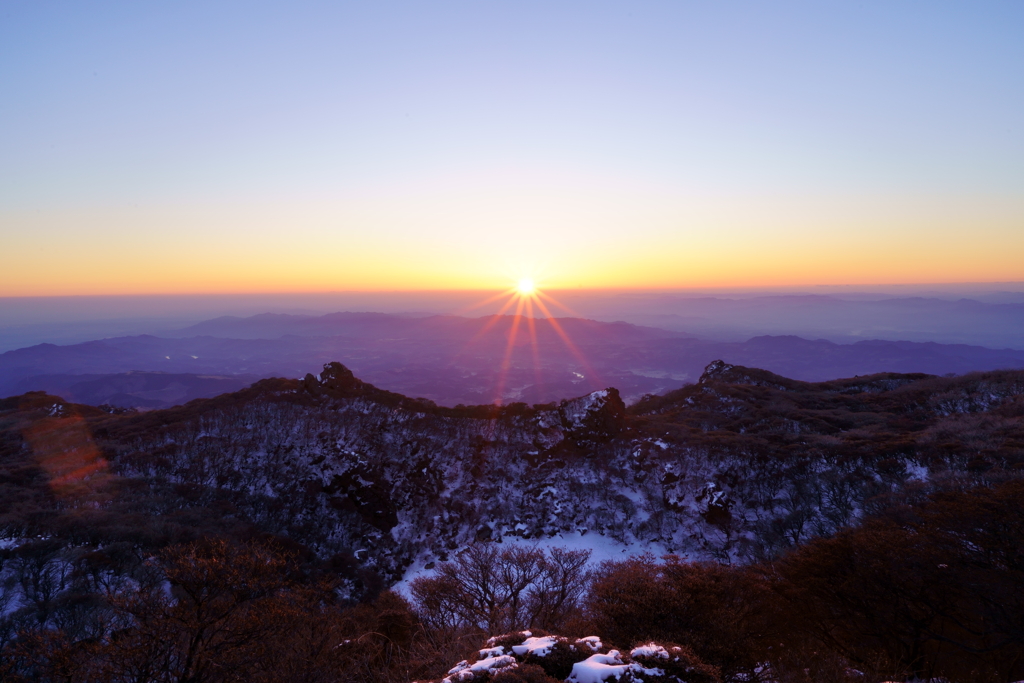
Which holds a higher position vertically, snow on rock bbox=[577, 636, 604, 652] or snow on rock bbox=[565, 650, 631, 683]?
snow on rock bbox=[565, 650, 631, 683]

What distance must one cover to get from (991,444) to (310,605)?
52.2 meters

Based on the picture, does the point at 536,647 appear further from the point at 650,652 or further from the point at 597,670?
the point at 650,652

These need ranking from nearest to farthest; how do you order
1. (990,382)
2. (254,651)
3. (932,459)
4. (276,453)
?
(254,651) < (932,459) < (276,453) < (990,382)

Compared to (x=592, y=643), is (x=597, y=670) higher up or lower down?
higher up

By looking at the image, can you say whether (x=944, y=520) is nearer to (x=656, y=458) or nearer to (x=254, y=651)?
(x=656, y=458)

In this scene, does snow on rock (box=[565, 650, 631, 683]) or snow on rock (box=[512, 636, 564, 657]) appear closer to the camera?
snow on rock (box=[565, 650, 631, 683])

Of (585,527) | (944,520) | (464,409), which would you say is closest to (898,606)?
(944,520)

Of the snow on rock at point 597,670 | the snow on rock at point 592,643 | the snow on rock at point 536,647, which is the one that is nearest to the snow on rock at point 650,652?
the snow on rock at point 597,670

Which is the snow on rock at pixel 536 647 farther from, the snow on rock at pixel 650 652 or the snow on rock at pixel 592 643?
the snow on rock at pixel 650 652

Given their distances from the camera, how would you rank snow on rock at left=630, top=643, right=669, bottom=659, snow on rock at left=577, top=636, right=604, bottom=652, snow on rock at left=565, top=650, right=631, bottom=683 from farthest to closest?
snow on rock at left=577, top=636, right=604, bottom=652, snow on rock at left=630, top=643, right=669, bottom=659, snow on rock at left=565, top=650, right=631, bottom=683

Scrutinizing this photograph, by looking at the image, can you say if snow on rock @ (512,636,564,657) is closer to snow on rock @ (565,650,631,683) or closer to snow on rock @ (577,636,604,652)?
snow on rock @ (577,636,604,652)

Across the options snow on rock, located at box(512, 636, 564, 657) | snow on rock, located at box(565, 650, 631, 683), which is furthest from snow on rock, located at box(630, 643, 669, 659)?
snow on rock, located at box(512, 636, 564, 657)

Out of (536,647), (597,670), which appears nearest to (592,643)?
(536,647)

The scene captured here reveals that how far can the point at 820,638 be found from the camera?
20281 mm
